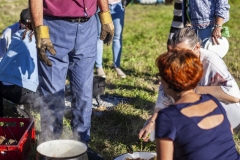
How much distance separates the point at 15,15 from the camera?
10.7 metres

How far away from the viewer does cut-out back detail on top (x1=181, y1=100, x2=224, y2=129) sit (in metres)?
A: 2.49

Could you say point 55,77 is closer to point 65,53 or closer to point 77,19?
point 65,53

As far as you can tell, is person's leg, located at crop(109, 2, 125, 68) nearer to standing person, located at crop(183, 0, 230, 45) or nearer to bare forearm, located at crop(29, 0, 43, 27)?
standing person, located at crop(183, 0, 230, 45)

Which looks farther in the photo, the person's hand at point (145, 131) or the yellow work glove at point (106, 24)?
the yellow work glove at point (106, 24)

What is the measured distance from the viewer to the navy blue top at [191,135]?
2.47 m

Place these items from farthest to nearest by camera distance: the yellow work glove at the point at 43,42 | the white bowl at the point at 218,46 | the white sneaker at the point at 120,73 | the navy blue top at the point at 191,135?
1. the white sneaker at the point at 120,73
2. the white bowl at the point at 218,46
3. the yellow work glove at the point at 43,42
4. the navy blue top at the point at 191,135

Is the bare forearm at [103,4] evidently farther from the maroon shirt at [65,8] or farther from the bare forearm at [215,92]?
the bare forearm at [215,92]

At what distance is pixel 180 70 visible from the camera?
2479 mm

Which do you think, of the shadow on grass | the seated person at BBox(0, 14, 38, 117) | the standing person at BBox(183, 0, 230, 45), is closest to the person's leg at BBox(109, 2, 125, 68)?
the standing person at BBox(183, 0, 230, 45)

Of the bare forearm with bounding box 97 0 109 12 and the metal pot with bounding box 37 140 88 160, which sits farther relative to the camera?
the bare forearm with bounding box 97 0 109 12

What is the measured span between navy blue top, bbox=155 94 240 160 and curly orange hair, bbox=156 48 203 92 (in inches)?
4.5

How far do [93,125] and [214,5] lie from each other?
5.60 feet

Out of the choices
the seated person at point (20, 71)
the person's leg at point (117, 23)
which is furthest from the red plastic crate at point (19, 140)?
the person's leg at point (117, 23)

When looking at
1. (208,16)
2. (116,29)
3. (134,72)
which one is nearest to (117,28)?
(116,29)
